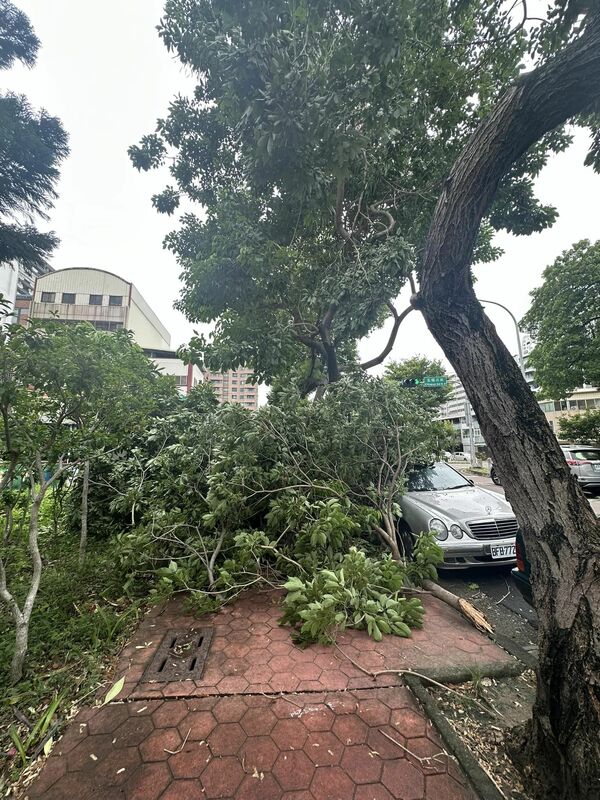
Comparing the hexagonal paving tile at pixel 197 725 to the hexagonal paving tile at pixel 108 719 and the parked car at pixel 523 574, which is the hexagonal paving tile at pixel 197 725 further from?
the parked car at pixel 523 574

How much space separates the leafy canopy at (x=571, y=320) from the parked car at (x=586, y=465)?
5.13 m

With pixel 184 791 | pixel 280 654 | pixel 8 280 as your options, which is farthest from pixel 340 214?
pixel 8 280

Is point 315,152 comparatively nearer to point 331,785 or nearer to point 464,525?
point 464,525

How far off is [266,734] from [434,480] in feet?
13.8

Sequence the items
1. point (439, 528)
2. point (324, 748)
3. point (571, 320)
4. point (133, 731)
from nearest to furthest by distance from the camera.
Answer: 1. point (324, 748)
2. point (133, 731)
3. point (439, 528)
4. point (571, 320)

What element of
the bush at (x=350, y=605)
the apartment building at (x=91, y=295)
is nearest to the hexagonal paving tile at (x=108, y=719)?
the bush at (x=350, y=605)

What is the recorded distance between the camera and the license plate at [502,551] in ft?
12.6

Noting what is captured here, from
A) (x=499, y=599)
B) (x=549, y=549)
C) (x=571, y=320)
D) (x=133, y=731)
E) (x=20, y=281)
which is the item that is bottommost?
(x=499, y=599)

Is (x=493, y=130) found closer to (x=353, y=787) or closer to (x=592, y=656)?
(x=592, y=656)

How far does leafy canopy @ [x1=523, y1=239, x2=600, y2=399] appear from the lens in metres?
14.8

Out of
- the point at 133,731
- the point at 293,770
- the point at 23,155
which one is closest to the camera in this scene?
the point at 293,770

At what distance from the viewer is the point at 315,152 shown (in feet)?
11.7

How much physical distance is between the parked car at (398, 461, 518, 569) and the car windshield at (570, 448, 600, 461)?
10110 millimetres

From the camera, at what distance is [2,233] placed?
33.9 feet
